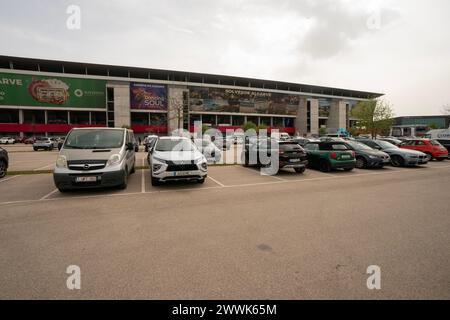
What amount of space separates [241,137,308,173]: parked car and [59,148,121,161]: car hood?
22.1 feet

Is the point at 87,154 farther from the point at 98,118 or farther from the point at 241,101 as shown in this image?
the point at 241,101

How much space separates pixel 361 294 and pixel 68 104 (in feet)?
220

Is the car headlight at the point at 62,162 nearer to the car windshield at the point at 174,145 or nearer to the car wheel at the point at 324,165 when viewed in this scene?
the car windshield at the point at 174,145

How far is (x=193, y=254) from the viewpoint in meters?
3.38

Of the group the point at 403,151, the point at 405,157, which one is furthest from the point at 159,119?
the point at 405,157

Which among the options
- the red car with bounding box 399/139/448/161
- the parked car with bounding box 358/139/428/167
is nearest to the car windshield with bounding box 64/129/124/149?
the parked car with bounding box 358/139/428/167

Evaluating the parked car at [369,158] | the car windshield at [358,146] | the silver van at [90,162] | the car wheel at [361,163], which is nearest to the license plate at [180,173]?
the silver van at [90,162]

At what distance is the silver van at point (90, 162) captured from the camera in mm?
6539

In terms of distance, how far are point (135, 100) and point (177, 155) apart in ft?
190

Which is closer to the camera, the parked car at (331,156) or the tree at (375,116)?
the parked car at (331,156)

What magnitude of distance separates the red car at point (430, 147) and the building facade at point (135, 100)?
40.0 meters

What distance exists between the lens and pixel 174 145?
9078 mm
